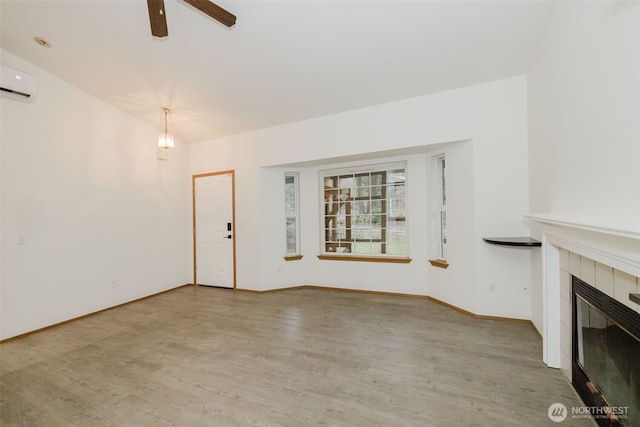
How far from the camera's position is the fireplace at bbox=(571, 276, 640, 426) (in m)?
1.35

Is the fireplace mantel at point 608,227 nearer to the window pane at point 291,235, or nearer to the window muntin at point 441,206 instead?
the window muntin at point 441,206

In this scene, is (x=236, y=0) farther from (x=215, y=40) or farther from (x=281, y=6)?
(x=215, y=40)

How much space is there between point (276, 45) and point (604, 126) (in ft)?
8.90

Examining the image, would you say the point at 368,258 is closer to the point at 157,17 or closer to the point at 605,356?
the point at 605,356

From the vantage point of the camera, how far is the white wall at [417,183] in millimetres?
3088

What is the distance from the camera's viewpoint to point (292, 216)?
16.1 feet

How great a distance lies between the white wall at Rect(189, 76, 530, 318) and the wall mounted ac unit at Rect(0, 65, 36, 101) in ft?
7.64

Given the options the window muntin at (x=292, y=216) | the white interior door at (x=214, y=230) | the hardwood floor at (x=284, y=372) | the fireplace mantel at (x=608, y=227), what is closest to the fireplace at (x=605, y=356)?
the hardwood floor at (x=284, y=372)

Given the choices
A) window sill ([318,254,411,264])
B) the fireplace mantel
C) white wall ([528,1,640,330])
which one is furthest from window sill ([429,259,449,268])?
the fireplace mantel

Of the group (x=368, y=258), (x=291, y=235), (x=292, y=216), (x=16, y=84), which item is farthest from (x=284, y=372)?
(x=16, y=84)

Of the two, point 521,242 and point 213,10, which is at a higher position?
Result: point 213,10

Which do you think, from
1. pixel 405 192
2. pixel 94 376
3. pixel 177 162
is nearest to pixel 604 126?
pixel 405 192

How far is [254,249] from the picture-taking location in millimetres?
4590

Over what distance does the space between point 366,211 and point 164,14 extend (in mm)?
3516
